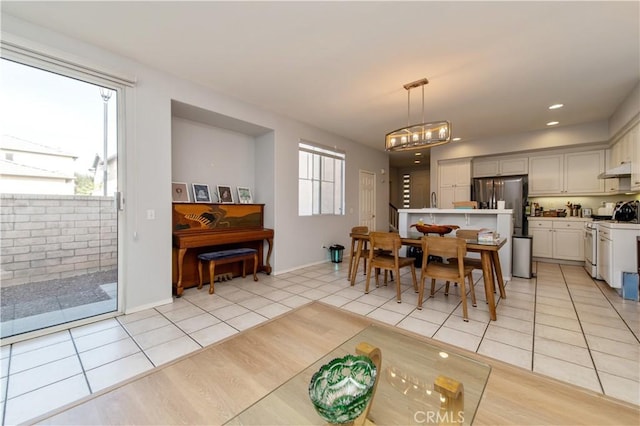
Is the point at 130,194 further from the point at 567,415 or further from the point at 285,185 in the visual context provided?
the point at 567,415

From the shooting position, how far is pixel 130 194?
279 centimetres

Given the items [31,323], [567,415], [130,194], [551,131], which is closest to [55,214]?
[130,194]

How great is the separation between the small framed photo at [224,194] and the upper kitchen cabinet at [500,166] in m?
5.67

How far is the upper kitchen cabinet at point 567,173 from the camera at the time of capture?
4.89 metres

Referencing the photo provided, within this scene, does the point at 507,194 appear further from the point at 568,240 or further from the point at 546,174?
the point at 568,240

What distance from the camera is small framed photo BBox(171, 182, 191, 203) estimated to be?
3596mm

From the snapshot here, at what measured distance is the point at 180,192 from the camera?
3.67 m

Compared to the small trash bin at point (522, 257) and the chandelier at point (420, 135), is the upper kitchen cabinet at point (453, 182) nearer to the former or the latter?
the small trash bin at point (522, 257)

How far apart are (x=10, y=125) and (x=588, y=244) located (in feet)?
25.6

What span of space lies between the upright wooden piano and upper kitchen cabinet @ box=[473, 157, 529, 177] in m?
5.24

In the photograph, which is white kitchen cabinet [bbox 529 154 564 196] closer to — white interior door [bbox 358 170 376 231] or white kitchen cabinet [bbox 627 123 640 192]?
white kitchen cabinet [bbox 627 123 640 192]

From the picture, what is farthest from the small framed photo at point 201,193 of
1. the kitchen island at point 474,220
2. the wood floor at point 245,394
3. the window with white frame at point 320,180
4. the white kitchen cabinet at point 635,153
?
the white kitchen cabinet at point 635,153

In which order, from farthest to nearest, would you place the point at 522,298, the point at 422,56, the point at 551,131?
1. the point at 551,131
2. the point at 522,298
3. the point at 422,56

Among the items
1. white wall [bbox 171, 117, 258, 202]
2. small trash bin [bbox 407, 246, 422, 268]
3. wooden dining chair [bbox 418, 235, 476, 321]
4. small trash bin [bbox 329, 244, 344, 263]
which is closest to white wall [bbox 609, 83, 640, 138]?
wooden dining chair [bbox 418, 235, 476, 321]
